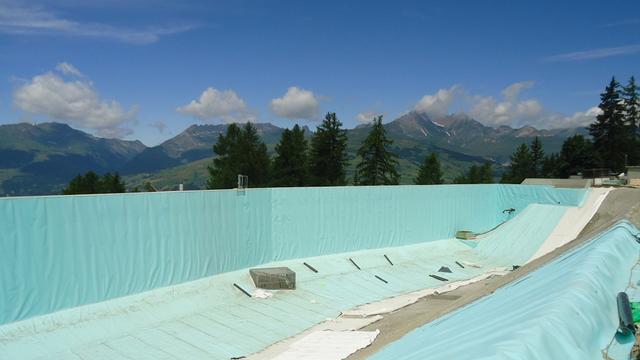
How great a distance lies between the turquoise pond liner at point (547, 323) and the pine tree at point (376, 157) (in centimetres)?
3528

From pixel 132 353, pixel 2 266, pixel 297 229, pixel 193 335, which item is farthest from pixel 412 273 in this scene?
pixel 2 266

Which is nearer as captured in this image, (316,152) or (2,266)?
(2,266)

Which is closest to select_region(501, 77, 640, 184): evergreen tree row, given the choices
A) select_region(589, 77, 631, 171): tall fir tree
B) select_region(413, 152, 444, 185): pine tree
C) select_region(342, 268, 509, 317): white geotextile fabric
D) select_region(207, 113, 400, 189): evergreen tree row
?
select_region(589, 77, 631, 171): tall fir tree

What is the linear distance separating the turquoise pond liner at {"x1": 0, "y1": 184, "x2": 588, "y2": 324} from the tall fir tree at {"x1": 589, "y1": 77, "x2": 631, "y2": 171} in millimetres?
33233

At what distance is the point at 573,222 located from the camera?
19953 millimetres

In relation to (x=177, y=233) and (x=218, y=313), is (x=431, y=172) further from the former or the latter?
(x=218, y=313)

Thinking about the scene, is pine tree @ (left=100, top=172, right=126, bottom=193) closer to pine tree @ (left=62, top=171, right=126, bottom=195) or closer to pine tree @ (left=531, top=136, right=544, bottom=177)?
pine tree @ (left=62, top=171, right=126, bottom=195)

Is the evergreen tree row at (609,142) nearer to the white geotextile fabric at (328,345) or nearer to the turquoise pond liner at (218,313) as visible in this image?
the turquoise pond liner at (218,313)

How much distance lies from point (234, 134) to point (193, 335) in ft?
102

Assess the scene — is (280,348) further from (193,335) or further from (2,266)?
(2,266)

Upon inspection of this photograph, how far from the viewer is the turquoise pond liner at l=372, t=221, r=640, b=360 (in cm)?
345

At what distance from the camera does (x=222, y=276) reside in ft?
42.9

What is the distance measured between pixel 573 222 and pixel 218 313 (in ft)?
50.8

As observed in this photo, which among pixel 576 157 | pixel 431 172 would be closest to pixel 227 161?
pixel 431 172
